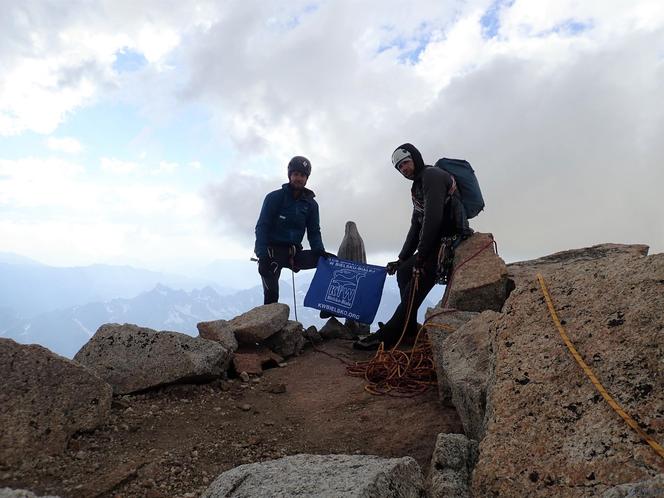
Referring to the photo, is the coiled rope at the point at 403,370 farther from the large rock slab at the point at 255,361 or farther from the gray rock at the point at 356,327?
the gray rock at the point at 356,327

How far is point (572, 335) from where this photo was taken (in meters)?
3.48

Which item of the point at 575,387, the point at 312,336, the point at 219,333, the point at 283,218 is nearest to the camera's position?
the point at 575,387

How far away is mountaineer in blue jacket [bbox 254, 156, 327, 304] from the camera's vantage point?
10.1 m

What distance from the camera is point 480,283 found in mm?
7754

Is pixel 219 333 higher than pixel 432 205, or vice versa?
pixel 432 205

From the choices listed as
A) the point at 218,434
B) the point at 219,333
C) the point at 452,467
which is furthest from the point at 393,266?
the point at 452,467

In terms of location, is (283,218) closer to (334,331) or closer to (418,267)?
(334,331)

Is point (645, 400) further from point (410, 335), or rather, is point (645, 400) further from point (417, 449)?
point (410, 335)

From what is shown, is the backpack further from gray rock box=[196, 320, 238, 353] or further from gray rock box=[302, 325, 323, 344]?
gray rock box=[196, 320, 238, 353]

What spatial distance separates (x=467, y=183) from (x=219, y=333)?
5173 millimetres

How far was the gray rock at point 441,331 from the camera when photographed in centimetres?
559

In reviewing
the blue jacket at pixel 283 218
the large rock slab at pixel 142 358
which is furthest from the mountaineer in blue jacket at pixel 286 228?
the large rock slab at pixel 142 358

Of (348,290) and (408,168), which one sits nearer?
(408,168)

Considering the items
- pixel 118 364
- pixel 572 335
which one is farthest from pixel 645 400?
pixel 118 364
